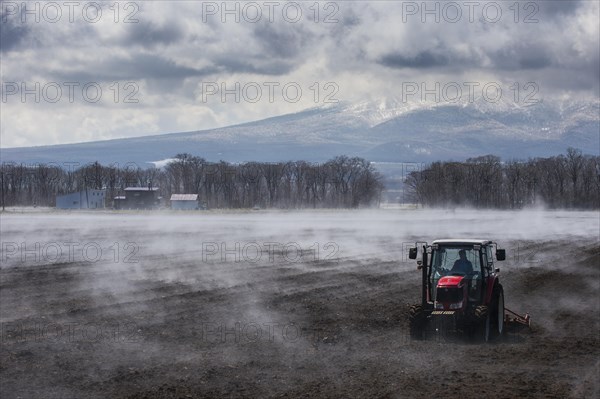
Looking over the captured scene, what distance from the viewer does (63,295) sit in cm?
2564

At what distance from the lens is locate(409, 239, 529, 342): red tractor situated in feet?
62.4

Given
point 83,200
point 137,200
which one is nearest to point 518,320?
point 137,200

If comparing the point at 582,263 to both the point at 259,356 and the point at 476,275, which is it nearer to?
the point at 476,275

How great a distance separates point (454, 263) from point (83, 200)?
339ft

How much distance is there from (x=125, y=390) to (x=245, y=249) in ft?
84.2

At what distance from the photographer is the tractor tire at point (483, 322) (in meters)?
18.8

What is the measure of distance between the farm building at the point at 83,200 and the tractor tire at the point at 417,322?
97165mm

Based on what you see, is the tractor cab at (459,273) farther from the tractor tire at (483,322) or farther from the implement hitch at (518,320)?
the implement hitch at (518,320)

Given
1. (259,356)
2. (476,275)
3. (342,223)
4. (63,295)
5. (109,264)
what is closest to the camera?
(259,356)

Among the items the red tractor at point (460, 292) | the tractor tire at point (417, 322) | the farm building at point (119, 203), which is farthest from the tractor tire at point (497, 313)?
the farm building at point (119, 203)

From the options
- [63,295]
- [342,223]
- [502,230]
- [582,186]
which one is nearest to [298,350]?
[63,295]

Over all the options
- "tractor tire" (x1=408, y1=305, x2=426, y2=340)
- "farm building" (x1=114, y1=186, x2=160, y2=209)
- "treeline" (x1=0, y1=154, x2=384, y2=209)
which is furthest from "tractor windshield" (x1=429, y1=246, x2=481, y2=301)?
"farm building" (x1=114, y1=186, x2=160, y2=209)

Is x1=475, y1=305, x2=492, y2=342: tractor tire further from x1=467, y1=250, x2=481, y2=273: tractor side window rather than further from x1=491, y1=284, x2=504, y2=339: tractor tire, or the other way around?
x1=467, y1=250, x2=481, y2=273: tractor side window

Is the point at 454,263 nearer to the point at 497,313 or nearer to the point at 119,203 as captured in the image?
the point at 497,313
